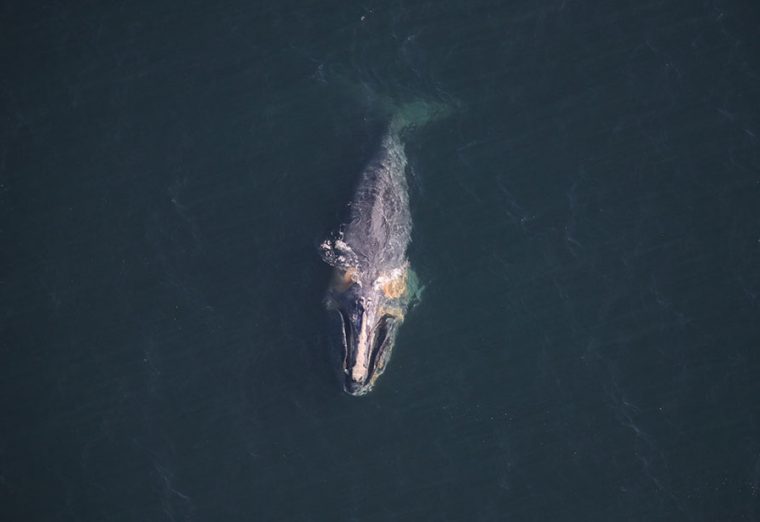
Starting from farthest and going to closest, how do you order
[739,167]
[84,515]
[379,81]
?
[379,81], [739,167], [84,515]

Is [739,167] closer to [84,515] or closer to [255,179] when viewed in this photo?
[255,179]

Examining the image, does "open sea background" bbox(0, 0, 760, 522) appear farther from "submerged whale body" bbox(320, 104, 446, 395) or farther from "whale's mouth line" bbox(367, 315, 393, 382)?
"whale's mouth line" bbox(367, 315, 393, 382)

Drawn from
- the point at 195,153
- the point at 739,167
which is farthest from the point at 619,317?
the point at 195,153

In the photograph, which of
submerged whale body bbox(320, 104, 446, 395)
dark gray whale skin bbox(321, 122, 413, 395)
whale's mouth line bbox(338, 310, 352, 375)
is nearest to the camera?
whale's mouth line bbox(338, 310, 352, 375)

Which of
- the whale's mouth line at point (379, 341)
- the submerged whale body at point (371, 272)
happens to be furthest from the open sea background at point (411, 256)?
the whale's mouth line at point (379, 341)

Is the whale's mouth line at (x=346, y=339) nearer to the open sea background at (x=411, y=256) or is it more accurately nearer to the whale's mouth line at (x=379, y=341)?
the whale's mouth line at (x=379, y=341)

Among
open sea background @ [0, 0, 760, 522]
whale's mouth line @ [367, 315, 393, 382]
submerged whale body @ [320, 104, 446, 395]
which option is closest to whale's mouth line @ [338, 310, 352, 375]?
submerged whale body @ [320, 104, 446, 395]

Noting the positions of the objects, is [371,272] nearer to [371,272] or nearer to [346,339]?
[371,272]
